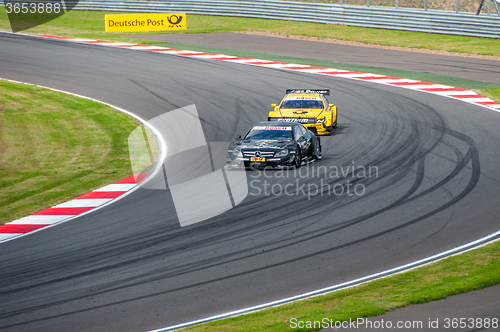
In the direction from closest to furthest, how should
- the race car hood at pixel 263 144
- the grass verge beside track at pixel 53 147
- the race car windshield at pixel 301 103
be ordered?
the grass verge beside track at pixel 53 147, the race car hood at pixel 263 144, the race car windshield at pixel 301 103

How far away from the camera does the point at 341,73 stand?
2922cm

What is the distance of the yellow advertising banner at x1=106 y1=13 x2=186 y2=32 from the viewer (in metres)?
40.5

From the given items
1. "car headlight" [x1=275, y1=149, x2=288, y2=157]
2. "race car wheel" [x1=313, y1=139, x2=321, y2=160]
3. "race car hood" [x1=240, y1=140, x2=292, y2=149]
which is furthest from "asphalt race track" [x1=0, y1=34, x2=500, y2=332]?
"race car hood" [x1=240, y1=140, x2=292, y2=149]

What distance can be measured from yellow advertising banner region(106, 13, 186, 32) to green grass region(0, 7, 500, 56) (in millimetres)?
773

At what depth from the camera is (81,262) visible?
35.7ft

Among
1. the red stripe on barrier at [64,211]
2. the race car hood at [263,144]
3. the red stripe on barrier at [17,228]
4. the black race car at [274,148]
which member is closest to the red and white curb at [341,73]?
the black race car at [274,148]

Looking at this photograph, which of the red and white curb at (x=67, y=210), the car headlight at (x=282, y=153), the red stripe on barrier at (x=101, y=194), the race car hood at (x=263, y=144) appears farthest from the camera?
the race car hood at (x=263, y=144)

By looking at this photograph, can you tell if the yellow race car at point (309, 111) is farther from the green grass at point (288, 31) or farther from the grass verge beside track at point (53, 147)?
the green grass at point (288, 31)

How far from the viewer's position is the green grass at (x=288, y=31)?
1315 inches

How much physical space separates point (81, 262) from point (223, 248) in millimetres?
2477

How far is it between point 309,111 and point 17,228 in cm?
1065

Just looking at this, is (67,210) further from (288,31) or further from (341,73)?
(288,31)

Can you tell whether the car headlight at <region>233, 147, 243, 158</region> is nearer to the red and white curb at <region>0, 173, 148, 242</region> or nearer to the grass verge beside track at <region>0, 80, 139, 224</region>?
the red and white curb at <region>0, 173, 148, 242</region>

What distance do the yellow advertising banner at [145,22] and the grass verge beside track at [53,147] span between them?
15.4 meters
